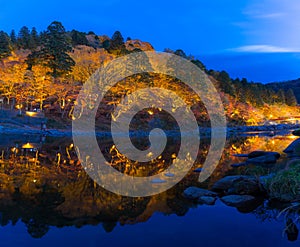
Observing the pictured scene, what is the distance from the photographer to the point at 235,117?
6284cm

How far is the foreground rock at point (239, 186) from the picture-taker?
29.5 feet

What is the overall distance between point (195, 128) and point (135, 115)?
11.1m

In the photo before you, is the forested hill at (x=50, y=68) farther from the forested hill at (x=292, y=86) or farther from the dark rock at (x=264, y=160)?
the forested hill at (x=292, y=86)

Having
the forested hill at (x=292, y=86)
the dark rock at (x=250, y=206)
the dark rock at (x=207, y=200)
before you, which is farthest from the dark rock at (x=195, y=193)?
the forested hill at (x=292, y=86)

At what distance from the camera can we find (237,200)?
323 inches

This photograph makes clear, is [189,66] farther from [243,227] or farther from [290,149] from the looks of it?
[243,227]

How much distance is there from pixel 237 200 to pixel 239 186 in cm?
96

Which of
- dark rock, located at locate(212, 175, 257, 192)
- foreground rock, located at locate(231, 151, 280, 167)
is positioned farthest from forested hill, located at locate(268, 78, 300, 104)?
dark rock, located at locate(212, 175, 257, 192)

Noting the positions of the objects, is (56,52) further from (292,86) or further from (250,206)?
(292,86)

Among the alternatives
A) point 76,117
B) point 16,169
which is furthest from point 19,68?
point 16,169

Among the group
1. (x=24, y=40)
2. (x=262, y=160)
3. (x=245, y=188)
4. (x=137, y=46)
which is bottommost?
(x=245, y=188)

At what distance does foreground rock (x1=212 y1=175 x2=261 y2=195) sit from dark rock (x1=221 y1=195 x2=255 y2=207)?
0.52 metres

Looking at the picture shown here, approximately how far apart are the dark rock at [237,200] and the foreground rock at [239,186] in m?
0.52

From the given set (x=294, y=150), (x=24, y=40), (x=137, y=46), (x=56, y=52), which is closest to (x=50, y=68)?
(x=56, y=52)
